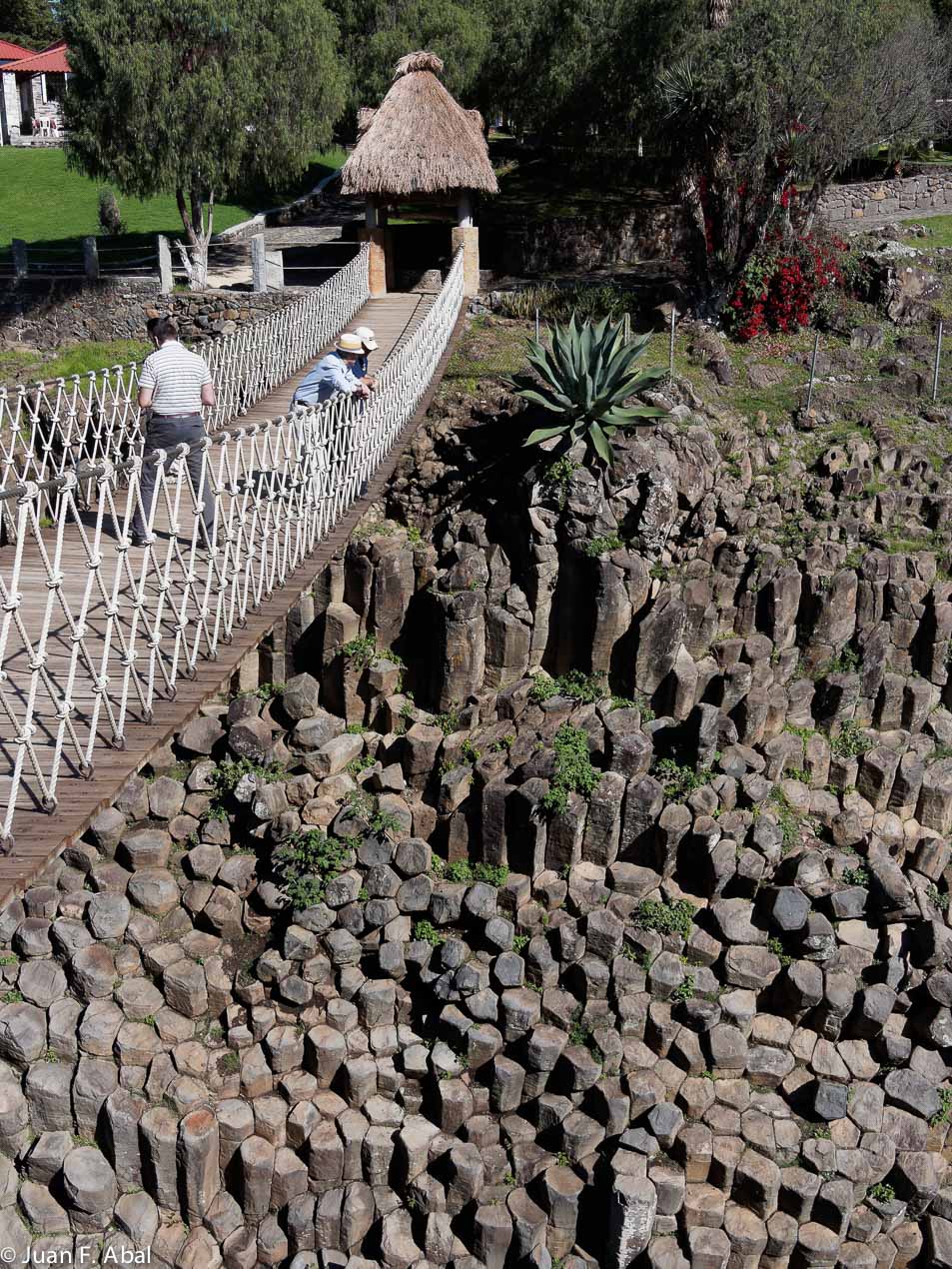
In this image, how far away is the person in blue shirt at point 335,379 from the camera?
9.23m

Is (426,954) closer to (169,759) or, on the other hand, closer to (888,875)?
(169,759)

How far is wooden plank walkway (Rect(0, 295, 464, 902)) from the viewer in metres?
4.46

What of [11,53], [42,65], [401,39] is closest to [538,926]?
[401,39]

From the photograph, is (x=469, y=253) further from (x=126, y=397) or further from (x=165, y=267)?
(x=126, y=397)

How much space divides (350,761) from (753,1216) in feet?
14.8

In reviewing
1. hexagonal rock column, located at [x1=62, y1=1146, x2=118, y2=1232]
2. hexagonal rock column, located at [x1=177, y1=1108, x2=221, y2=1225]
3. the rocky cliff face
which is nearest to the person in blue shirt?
the rocky cliff face

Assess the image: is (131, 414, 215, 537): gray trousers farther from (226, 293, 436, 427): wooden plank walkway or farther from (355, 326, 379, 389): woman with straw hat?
(226, 293, 436, 427): wooden plank walkway

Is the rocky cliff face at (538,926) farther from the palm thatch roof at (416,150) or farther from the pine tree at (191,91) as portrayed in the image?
the pine tree at (191,91)

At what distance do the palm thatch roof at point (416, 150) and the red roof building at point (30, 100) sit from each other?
75.1 ft

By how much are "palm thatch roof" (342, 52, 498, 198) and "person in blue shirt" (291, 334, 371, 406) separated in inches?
335

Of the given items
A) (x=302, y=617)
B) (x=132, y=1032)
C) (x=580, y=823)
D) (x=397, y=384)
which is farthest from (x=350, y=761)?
(x=397, y=384)

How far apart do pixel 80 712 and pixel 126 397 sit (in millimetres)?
4708

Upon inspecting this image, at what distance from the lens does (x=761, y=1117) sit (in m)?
7.36

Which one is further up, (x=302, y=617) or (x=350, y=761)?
(x=302, y=617)
